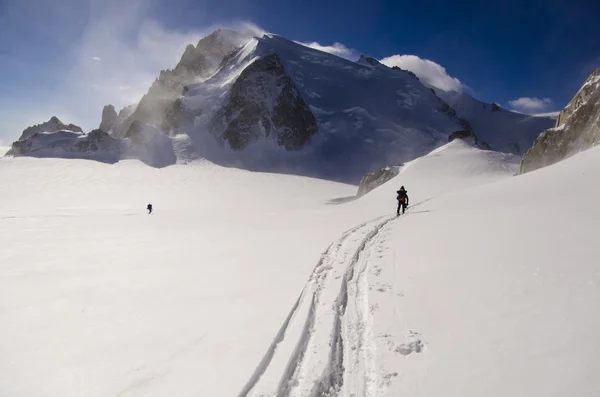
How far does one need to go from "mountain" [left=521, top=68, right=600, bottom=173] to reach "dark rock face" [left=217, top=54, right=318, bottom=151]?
70949 millimetres

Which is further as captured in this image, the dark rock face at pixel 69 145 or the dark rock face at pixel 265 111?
the dark rock face at pixel 265 111

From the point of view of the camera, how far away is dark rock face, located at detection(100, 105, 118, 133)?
148562mm

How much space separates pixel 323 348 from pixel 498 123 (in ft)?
577

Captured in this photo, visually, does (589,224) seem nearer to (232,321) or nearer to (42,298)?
(232,321)

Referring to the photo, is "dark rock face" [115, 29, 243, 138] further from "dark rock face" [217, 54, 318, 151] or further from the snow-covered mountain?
"dark rock face" [217, 54, 318, 151]

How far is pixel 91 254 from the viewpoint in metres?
8.86

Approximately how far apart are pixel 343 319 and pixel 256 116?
95.3m

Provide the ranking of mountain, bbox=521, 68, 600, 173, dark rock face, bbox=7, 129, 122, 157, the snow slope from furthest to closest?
the snow slope
dark rock face, bbox=7, 129, 122, 157
mountain, bbox=521, 68, 600, 173

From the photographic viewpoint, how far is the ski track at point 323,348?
293 centimetres

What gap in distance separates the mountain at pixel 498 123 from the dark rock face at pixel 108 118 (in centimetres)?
16441

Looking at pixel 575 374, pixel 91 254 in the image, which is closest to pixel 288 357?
pixel 575 374

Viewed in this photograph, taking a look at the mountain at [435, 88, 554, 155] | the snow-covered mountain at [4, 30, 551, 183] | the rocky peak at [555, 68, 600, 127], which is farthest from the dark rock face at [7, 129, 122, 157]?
the mountain at [435, 88, 554, 155]

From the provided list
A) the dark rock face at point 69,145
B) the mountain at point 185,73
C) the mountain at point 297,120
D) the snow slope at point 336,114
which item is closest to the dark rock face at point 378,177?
the snow slope at point 336,114

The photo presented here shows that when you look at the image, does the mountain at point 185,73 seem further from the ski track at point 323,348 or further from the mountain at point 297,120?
the ski track at point 323,348
